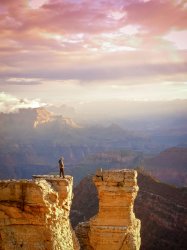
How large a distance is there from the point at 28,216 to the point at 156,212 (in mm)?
47672

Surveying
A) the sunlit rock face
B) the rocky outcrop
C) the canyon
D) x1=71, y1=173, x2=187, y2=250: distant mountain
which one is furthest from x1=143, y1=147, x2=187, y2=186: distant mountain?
the sunlit rock face

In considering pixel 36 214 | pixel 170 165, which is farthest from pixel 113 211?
pixel 170 165

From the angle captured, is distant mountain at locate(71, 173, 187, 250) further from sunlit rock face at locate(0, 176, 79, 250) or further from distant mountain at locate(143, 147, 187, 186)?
distant mountain at locate(143, 147, 187, 186)

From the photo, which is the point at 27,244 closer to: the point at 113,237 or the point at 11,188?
the point at 11,188

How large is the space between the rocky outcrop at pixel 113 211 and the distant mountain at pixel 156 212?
103 feet

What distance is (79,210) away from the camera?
233 feet

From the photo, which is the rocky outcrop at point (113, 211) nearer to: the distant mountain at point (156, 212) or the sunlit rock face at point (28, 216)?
the sunlit rock face at point (28, 216)

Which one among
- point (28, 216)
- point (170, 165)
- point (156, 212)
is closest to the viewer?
point (28, 216)

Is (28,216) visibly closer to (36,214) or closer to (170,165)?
(36,214)

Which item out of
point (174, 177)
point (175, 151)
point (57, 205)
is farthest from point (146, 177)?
point (175, 151)

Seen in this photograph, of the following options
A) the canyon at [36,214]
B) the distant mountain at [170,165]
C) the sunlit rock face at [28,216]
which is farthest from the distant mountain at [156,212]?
the distant mountain at [170,165]

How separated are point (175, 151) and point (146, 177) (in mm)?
81281

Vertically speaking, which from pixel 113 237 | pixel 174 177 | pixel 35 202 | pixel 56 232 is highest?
pixel 35 202

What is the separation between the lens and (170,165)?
146 m
